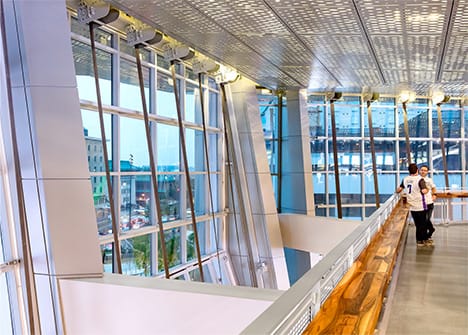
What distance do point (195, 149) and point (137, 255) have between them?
12.6 ft

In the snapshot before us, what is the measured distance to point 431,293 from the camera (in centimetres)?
464

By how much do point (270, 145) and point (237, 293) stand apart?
37.1 ft

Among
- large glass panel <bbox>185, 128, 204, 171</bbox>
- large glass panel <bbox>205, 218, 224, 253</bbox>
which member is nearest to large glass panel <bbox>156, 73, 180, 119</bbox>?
large glass panel <bbox>185, 128, 204, 171</bbox>

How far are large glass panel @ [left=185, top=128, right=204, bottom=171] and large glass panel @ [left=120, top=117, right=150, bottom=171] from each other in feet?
7.32

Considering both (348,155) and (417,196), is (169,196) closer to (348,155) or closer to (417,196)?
(417,196)

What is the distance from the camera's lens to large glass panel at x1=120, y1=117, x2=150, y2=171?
30.9ft

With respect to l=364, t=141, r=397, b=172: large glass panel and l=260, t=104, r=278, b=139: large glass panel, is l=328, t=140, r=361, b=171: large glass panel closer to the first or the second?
l=364, t=141, r=397, b=172: large glass panel

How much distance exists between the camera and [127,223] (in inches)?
379

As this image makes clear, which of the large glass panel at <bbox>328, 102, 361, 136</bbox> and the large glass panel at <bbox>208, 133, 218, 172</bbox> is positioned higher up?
the large glass panel at <bbox>328, 102, 361, 136</bbox>

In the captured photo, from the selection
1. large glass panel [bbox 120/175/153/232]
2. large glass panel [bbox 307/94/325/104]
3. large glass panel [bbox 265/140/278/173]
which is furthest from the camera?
large glass panel [bbox 307/94/325/104]

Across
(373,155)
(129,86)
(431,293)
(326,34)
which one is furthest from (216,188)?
(431,293)

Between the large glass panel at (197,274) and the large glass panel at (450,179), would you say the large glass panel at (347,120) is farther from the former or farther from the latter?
the large glass panel at (197,274)

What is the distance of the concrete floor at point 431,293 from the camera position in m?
3.61

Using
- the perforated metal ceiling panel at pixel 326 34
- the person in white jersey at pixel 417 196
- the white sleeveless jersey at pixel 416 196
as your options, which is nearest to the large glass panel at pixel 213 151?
the perforated metal ceiling panel at pixel 326 34
